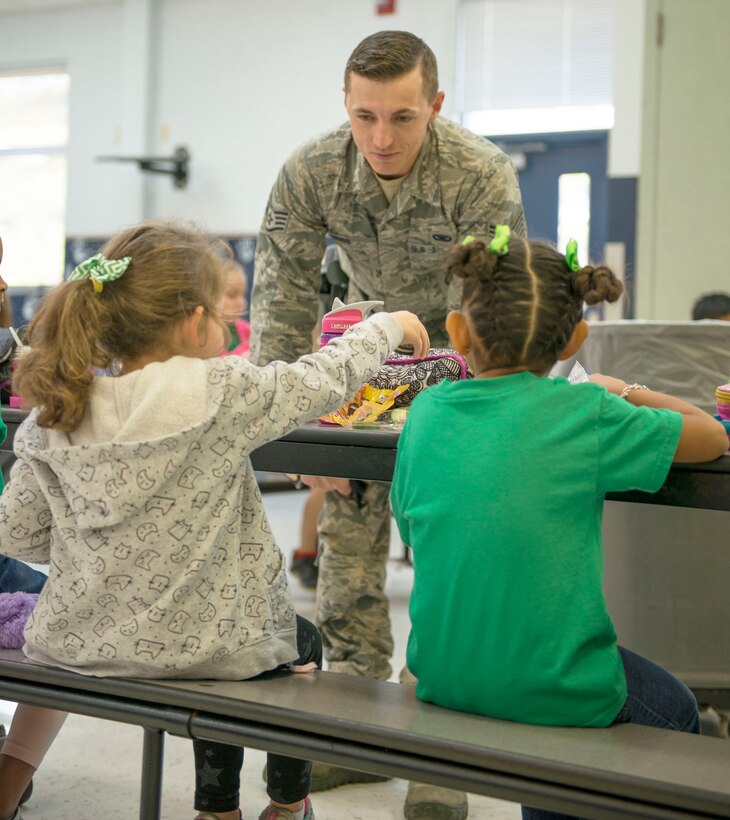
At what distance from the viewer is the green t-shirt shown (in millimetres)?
1154

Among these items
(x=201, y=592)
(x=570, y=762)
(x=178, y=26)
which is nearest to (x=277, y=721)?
(x=201, y=592)

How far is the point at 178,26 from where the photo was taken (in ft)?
26.4

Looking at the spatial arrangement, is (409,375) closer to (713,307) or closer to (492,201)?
(492,201)

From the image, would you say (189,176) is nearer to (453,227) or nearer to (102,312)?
(453,227)

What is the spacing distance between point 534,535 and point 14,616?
2.60ft

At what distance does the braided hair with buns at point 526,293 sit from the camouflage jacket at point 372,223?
93cm

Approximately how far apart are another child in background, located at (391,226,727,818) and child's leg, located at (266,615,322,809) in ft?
0.94

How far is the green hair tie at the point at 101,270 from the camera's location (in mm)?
1297

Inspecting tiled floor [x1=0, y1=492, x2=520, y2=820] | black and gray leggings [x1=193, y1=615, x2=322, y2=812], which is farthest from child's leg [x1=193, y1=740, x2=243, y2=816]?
tiled floor [x1=0, y1=492, x2=520, y2=820]

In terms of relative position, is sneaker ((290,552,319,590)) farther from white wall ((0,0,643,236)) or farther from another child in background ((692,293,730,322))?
white wall ((0,0,643,236))

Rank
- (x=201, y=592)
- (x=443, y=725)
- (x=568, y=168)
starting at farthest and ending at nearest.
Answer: (x=568, y=168)
(x=201, y=592)
(x=443, y=725)

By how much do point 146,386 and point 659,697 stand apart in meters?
0.75

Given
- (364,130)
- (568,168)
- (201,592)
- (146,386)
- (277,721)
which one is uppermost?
(568,168)

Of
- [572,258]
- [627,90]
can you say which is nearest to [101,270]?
[572,258]
